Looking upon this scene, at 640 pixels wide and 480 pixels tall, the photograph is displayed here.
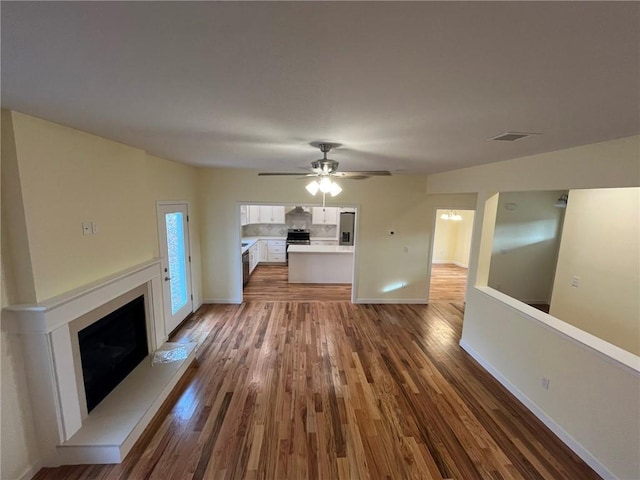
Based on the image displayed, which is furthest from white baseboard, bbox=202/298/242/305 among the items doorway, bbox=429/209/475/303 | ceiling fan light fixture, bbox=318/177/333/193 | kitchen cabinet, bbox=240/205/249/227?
doorway, bbox=429/209/475/303

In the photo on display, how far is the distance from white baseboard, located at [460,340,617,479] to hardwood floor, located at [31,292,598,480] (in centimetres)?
6

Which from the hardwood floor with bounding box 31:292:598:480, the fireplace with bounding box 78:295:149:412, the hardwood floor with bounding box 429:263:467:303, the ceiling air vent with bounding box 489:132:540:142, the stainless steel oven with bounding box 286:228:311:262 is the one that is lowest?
the hardwood floor with bounding box 31:292:598:480

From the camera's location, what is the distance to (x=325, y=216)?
28.0 feet

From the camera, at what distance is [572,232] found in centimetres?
387

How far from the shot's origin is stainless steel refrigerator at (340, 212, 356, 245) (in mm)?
7996

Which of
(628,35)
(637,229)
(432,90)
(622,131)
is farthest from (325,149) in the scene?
(637,229)

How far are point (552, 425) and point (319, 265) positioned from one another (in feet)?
15.6

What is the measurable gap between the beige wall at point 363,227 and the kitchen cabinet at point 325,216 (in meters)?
3.41

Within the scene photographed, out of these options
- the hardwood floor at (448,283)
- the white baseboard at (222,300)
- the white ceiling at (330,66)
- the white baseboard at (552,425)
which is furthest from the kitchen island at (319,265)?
the white ceiling at (330,66)

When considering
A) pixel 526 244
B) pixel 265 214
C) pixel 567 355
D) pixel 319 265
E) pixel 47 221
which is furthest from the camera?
pixel 265 214

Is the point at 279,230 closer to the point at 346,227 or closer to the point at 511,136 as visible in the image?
the point at 346,227

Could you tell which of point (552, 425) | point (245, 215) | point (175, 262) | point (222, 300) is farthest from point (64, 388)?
point (245, 215)

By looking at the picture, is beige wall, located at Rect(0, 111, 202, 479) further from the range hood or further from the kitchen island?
the range hood

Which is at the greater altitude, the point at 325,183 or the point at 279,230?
the point at 325,183
